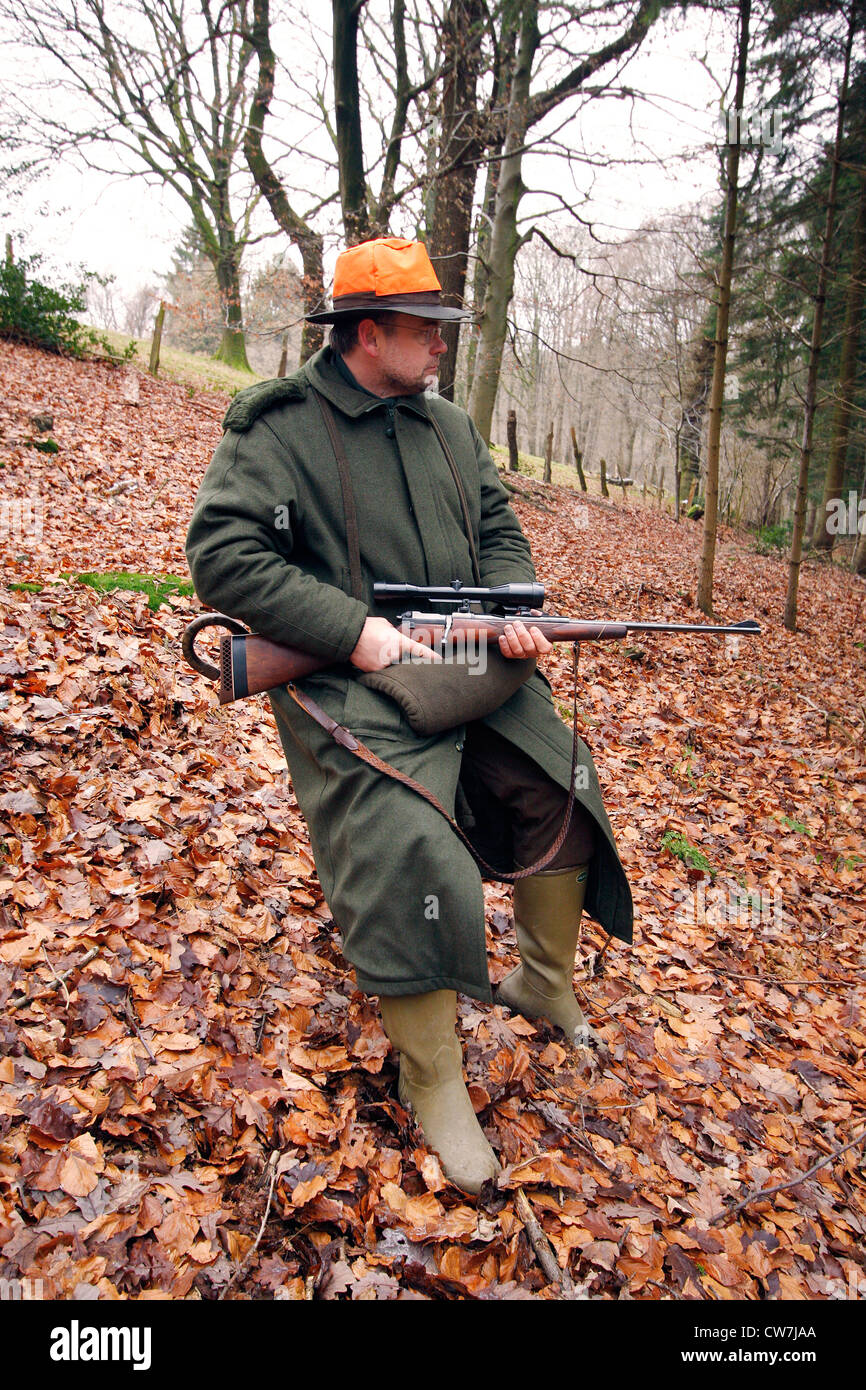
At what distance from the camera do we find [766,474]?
89.7 feet

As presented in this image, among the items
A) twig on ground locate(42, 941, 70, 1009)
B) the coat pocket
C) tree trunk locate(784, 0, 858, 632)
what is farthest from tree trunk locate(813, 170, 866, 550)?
twig on ground locate(42, 941, 70, 1009)

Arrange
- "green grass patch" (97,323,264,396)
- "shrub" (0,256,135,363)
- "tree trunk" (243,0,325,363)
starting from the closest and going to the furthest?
1. "shrub" (0,256,135,363)
2. "tree trunk" (243,0,325,363)
3. "green grass patch" (97,323,264,396)

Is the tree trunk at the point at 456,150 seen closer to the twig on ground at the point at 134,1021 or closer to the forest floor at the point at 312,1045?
the forest floor at the point at 312,1045

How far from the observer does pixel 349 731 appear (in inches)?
91.9

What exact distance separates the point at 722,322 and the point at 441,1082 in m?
10.5

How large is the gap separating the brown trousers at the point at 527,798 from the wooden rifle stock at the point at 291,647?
14.9 inches

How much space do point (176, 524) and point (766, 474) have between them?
81.9ft

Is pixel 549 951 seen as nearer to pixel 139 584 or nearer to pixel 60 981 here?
pixel 60 981

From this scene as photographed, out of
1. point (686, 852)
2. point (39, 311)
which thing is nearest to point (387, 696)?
point (686, 852)

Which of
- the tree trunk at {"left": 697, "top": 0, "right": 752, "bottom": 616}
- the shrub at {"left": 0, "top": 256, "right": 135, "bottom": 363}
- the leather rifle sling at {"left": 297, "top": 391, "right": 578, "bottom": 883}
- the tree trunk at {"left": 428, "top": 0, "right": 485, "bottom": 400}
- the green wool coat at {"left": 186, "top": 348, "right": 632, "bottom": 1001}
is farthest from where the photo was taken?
the shrub at {"left": 0, "top": 256, "right": 135, "bottom": 363}

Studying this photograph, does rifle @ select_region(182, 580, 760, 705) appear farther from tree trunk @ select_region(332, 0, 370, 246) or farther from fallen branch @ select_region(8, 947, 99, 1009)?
tree trunk @ select_region(332, 0, 370, 246)

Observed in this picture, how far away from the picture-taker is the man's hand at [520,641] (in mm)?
2514

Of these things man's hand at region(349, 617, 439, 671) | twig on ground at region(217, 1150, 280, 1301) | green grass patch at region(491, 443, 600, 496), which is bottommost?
twig on ground at region(217, 1150, 280, 1301)

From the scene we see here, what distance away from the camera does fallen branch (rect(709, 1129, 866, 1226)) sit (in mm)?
2596
